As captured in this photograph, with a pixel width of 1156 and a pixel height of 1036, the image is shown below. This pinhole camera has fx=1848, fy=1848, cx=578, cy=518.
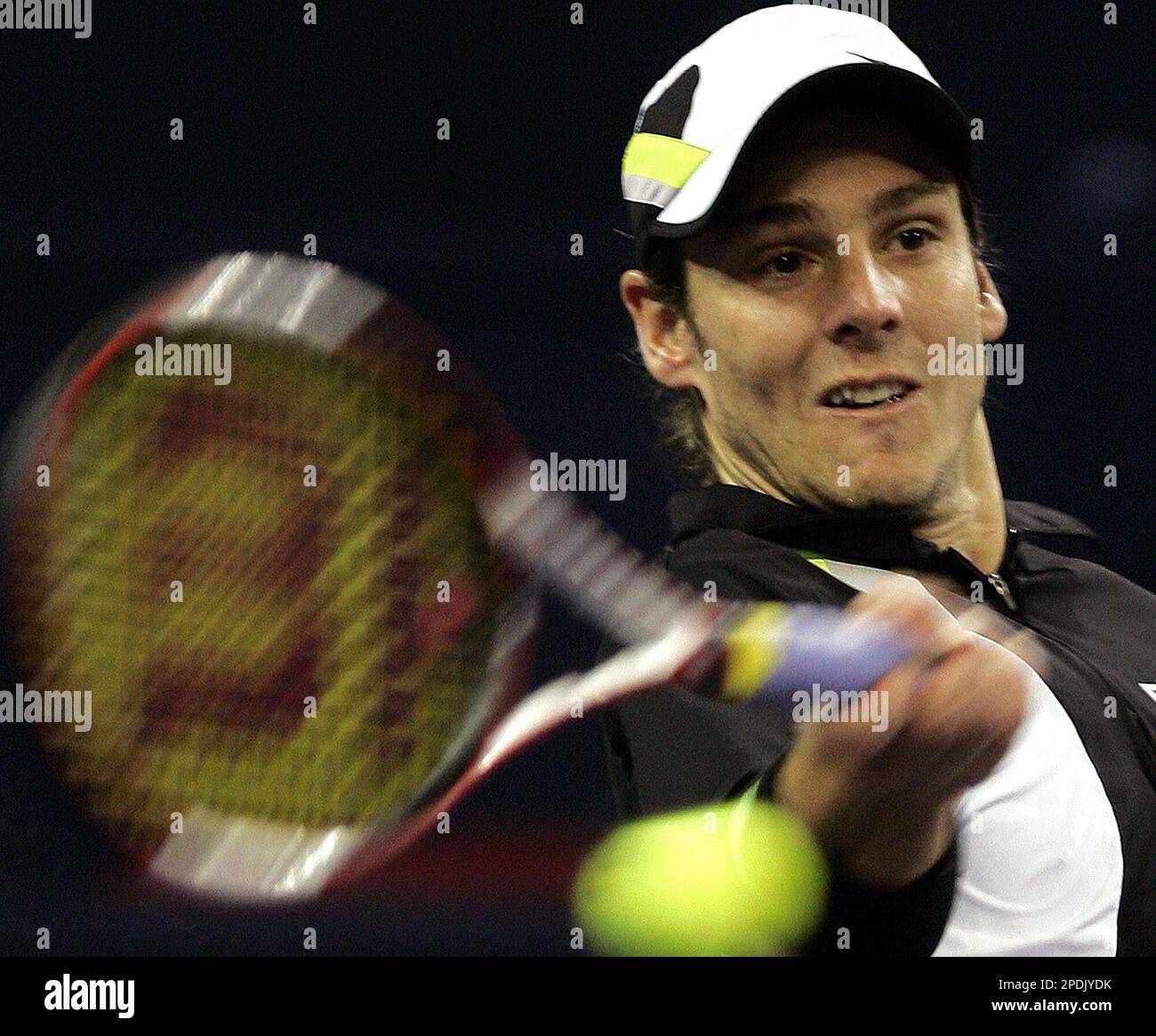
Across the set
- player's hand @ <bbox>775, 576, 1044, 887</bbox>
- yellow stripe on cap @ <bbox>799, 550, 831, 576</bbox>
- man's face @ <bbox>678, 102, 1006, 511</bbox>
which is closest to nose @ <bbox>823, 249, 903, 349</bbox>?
man's face @ <bbox>678, 102, 1006, 511</bbox>

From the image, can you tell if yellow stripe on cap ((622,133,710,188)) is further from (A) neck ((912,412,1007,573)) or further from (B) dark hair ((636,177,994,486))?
(A) neck ((912,412,1007,573))

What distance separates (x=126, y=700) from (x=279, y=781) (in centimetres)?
9

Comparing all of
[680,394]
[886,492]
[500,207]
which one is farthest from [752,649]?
[500,207]

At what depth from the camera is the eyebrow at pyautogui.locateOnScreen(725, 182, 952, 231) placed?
923 mm

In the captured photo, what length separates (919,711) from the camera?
71 cm

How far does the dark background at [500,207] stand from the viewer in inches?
78.0

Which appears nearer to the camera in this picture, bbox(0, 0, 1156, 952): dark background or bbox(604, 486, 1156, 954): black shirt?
bbox(604, 486, 1156, 954): black shirt

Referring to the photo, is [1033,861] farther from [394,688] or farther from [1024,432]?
[1024,432]

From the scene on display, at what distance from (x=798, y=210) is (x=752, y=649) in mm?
228

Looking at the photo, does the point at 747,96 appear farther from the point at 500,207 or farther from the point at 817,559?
the point at 500,207

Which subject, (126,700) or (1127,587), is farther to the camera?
(1127,587)

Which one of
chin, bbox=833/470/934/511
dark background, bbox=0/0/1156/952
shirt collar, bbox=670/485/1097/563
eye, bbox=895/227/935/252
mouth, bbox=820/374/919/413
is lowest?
shirt collar, bbox=670/485/1097/563
